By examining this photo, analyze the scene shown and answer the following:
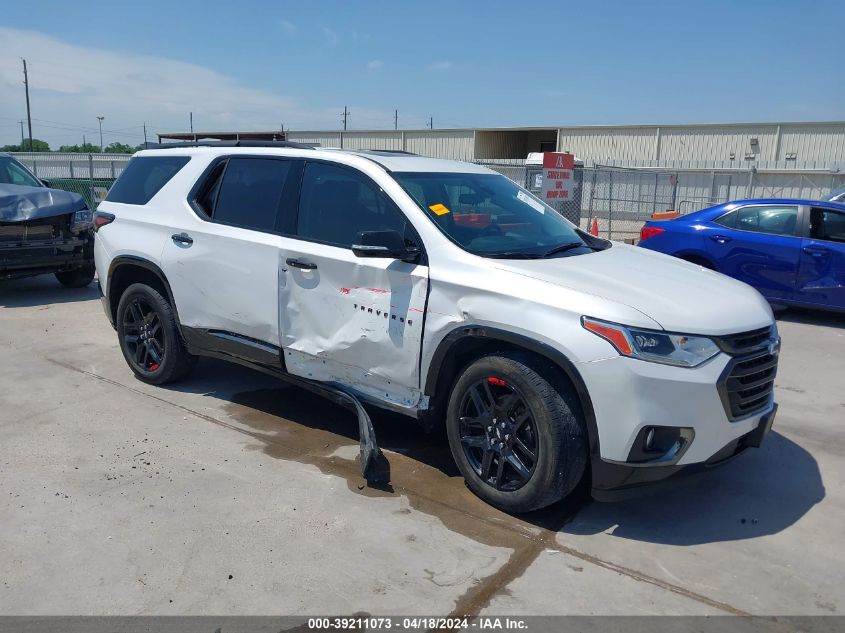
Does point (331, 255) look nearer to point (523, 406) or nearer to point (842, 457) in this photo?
point (523, 406)

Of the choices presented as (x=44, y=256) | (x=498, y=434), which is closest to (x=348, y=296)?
(x=498, y=434)

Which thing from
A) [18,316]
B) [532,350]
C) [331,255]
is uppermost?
[331,255]

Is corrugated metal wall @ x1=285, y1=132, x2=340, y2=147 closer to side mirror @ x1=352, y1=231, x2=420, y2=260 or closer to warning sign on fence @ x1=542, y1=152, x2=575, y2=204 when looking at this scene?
warning sign on fence @ x1=542, y1=152, x2=575, y2=204

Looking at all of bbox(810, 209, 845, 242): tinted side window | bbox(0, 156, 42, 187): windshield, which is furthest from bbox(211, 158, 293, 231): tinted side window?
bbox(810, 209, 845, 242): tinted side window

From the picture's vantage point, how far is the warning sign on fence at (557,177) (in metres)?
10.7

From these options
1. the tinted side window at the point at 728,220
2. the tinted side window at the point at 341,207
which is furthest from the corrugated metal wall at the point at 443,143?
the tinted side window at the point at 341,207

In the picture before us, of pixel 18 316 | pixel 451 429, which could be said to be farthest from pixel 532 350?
pixel 18 316

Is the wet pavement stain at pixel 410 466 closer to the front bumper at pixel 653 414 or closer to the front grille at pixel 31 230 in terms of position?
the front bumper at pixel 653 414

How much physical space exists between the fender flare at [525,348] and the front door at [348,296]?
5.0 inches

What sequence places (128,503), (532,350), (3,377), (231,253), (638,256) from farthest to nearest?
(3,377), (231,253), (638,256), (128,503), (532,350)

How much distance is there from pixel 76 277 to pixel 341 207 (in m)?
7.21

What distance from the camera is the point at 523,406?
12.3 feet

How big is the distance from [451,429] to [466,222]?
1.23m

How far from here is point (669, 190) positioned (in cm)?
2258
